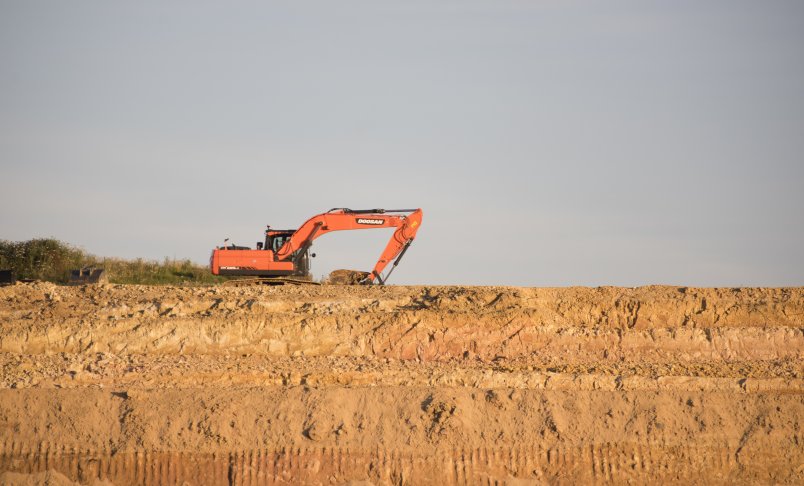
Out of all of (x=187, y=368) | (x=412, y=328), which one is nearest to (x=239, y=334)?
(x=187, y=368)

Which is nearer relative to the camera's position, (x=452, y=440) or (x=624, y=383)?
(x=452, y=440)

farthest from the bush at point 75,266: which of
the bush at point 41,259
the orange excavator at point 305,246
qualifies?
the orange excavator at point 305,246

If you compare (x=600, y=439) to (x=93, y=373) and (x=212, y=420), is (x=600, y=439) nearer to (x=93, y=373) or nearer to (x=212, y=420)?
(x=212, y=420)

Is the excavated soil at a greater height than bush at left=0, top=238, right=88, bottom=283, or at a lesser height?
lesser

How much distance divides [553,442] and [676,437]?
5.81 ft

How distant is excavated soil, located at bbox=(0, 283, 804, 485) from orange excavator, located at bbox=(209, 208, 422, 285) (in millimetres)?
7362

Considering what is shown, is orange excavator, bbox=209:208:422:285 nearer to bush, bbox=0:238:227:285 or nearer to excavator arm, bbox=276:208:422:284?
excavator arm, bbox=276:208:422:284

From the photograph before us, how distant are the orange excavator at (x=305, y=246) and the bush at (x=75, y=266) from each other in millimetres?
4533

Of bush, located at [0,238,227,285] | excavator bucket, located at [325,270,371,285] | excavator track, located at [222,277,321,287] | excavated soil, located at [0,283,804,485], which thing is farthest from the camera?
bush, located at [0,238,227,285]

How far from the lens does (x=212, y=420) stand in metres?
13.6

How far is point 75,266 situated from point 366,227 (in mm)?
10702

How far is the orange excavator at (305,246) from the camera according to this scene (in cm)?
2581

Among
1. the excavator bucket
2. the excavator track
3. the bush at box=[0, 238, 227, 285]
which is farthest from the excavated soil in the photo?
the bush at box=[0, 238, 227, 285]

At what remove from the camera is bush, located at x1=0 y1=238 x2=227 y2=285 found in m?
30.3
